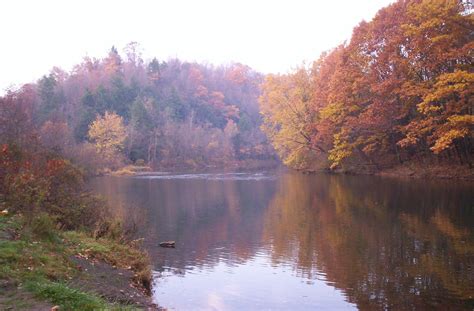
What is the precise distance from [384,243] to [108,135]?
196 feet

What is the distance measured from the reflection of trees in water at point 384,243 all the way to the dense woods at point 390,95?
24.7ft

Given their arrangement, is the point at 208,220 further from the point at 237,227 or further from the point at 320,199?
the point at 320,199

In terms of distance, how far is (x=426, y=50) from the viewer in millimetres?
33062

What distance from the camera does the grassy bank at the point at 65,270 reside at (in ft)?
21.6

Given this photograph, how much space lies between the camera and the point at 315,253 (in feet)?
46.4

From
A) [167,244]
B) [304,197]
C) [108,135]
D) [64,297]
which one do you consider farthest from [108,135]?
[64,297]

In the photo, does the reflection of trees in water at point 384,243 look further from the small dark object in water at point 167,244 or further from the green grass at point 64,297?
the green grass at point 64,297

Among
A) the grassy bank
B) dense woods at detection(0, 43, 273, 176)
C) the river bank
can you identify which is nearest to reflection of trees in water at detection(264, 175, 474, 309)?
the grassy bank

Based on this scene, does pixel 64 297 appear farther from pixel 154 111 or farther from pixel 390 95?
pixel 154 111

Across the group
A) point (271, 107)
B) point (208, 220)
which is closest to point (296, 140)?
point (271, 107)

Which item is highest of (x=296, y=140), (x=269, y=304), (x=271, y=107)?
(x=271, y=107)

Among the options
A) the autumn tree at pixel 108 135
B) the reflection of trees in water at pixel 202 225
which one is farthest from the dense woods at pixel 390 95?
the autumn tree at pixel 108 135

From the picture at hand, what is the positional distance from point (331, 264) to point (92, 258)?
6.20m

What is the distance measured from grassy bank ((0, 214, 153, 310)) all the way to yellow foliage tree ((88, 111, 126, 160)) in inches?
2242
